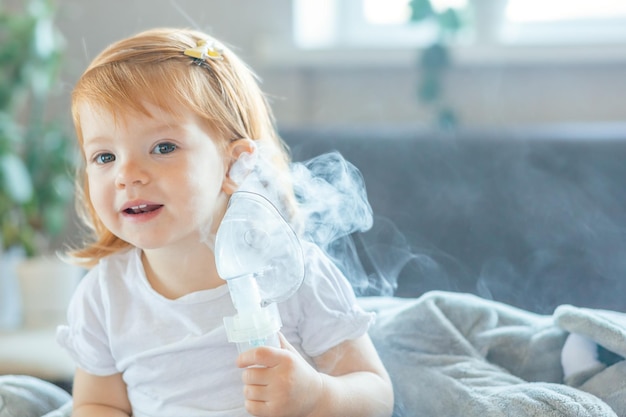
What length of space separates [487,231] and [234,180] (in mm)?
803

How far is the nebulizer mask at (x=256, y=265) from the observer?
2.73 ft

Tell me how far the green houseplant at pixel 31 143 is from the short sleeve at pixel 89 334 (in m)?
1.26

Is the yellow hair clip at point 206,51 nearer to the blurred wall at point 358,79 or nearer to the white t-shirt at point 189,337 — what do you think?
the white t-shirt at point 189,337

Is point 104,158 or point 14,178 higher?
point 104,158

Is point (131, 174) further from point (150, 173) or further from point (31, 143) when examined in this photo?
point (31, 143)

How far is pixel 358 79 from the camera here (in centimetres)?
264

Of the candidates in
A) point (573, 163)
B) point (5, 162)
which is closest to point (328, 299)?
point (573, 163)

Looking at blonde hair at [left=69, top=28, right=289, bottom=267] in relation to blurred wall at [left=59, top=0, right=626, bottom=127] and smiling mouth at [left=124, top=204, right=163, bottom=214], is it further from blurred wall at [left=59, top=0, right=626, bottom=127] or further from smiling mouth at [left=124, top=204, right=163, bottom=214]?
blurred wall at [left=59, top=0, right=626, bottom=127]

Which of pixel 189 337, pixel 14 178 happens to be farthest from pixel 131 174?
pixel 14 178

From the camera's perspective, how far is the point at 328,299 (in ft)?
3.54

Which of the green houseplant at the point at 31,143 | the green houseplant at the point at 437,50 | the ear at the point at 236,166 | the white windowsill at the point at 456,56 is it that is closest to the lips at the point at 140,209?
the ear at the point at 236,166

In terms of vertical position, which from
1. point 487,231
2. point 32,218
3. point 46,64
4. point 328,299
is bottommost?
point 32,218

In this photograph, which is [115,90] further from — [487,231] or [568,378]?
[487,231]

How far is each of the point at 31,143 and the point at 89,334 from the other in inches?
62.7
